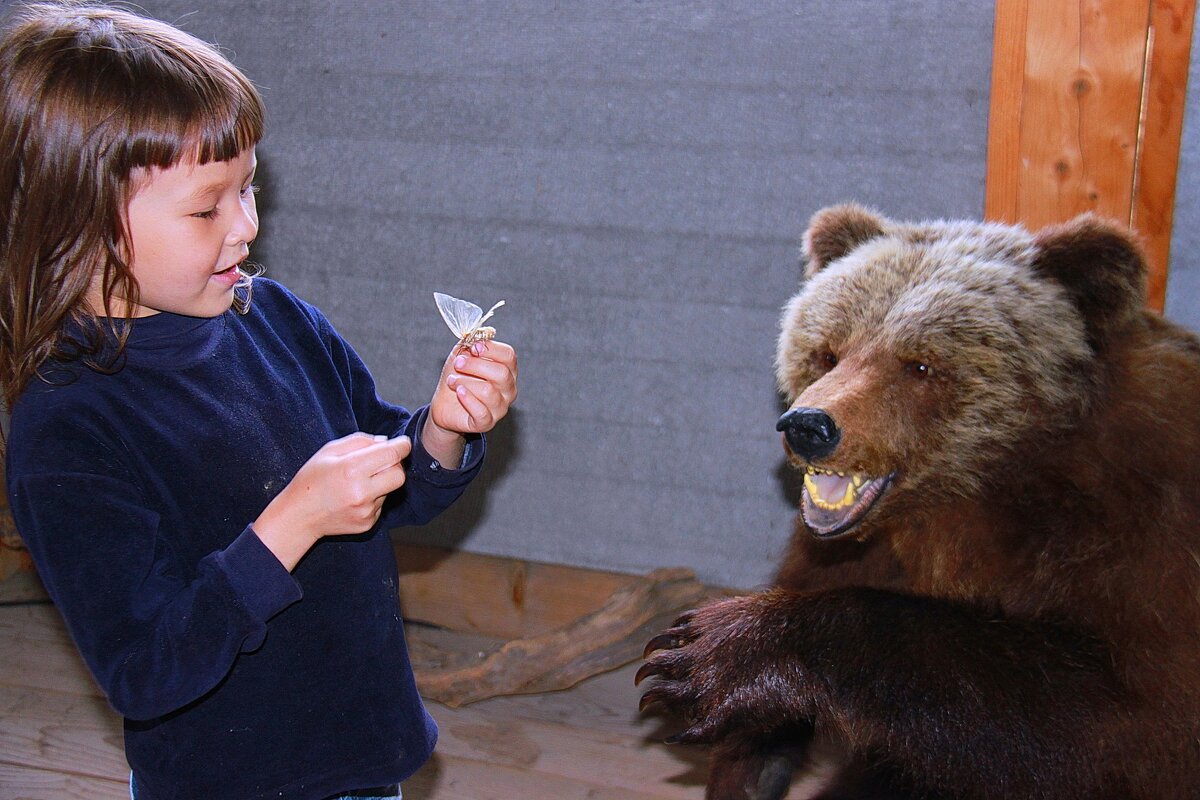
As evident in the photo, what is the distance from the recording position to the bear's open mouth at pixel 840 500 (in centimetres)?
164

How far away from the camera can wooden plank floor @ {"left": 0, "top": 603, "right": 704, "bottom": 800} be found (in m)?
2.62

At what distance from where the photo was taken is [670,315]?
2.91m

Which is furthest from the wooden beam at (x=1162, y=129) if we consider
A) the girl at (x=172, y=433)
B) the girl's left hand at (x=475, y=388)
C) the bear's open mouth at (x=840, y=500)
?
the girl at (x=172, y=433)

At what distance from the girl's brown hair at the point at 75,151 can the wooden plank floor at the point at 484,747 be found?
161 cm

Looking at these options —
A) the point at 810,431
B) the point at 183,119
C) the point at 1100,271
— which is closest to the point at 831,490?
the point at 810,431

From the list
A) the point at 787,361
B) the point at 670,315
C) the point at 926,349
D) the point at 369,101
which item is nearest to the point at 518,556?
the point at 670,315

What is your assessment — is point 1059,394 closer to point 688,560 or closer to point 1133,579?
point 1133,579

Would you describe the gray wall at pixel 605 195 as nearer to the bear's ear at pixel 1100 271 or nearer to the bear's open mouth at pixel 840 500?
the bear's ear at pixel 1100 271

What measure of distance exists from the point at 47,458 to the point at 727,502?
194 cm

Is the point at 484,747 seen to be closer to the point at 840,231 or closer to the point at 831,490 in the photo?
the point at 831,490

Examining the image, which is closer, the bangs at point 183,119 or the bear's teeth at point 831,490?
the bangs at point 183,119

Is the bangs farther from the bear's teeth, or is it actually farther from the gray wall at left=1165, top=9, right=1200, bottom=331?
the gray wall at left=1165, top=9, right=1200, bottom=331

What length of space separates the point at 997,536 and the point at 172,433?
1145 mm

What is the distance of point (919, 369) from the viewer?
166cm
